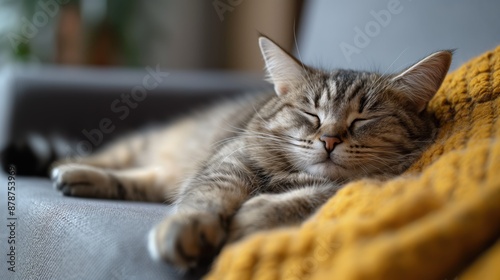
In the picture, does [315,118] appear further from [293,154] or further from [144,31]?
[144,31]

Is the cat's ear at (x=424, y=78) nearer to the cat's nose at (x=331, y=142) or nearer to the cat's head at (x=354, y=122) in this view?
the cat's head at (x=354, y=122)

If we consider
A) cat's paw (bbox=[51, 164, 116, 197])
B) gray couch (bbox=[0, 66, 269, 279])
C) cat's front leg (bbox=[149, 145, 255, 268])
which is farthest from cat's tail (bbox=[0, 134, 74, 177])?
cat's front leg (bbox=[149, 145, 255, 268])

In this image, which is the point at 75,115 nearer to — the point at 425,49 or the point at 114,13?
the point at 425,49

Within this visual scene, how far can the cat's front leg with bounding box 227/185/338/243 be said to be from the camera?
2.93 feet

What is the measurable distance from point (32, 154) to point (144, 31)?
186 centimetres

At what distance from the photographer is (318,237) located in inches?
28.2

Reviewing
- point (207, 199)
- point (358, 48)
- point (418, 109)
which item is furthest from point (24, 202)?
point (358, 48)

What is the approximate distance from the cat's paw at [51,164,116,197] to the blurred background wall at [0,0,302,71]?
1.59m

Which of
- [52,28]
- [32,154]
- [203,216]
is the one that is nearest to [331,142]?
[203,216]

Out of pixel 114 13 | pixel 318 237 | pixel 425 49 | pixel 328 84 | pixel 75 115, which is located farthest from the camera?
pixel 114 13

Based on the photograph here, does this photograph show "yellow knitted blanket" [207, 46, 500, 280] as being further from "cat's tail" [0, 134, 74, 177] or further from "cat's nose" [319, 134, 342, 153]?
"cat's tail" [0, 134, 74, 177]

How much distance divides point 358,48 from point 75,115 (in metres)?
1.09

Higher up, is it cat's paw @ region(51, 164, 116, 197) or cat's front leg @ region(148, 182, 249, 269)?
cat's front leg @ region(148, 182, 249, 269)

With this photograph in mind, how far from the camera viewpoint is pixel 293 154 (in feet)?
3.92
